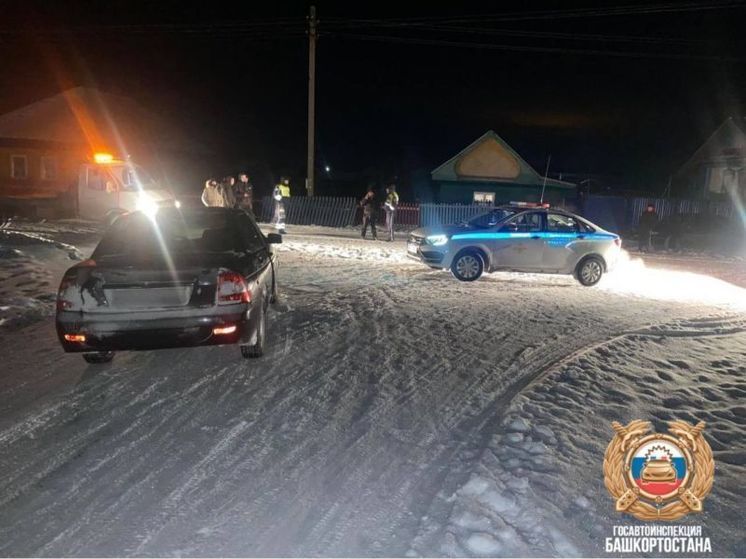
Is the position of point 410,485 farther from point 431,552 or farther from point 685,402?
point 685,402

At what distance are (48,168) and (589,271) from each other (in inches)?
1103

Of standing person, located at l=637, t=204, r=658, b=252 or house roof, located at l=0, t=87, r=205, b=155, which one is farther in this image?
house roof, located at l=0, t=87, r=205, b=155

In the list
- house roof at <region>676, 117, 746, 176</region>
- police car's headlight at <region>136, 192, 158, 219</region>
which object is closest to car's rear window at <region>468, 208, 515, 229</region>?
police car's headlight at <region>136, 192, 158, 219</region>

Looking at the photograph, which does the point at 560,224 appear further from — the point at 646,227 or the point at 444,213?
the point at 444,213

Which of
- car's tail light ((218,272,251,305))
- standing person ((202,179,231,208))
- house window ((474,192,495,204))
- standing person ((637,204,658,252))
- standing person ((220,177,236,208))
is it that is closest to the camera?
car's tail light ((218,272,251,305))

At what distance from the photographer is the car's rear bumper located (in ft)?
16.1

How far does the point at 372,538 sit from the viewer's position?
10.1 feet

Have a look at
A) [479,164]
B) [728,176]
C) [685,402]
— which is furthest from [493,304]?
[728,176]

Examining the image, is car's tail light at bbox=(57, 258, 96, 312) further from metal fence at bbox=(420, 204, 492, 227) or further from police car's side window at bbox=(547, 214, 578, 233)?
metal fence at bbox=(420, 204, 492, 227)

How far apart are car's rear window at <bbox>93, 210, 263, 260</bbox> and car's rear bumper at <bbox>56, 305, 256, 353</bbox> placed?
0.74 metres

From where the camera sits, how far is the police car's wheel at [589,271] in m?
11.4

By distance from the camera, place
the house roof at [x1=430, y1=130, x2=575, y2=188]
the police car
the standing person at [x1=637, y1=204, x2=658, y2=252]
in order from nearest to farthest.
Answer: the police car → the standing person at [x1=637, y1=204, x2=658, y2=252] → the house roof at [x1=430, y1=130, x2=575, y2=188]

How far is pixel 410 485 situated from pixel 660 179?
146ft

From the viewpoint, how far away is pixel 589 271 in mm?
11453
